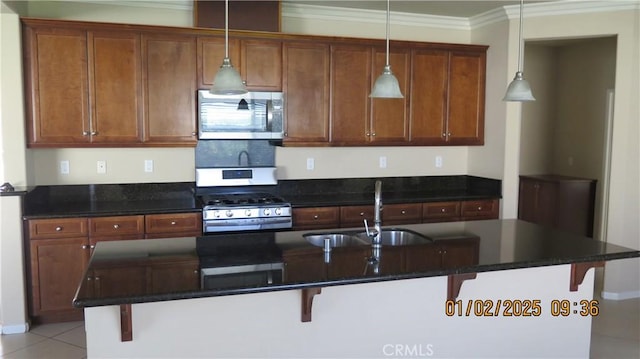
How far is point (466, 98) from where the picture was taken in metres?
5.13

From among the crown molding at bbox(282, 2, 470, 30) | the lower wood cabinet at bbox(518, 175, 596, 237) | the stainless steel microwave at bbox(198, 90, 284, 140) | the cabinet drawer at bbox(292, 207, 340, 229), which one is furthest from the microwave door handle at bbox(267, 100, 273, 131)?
the lower wood cabinet at bbox(518, 175, 596, 237)

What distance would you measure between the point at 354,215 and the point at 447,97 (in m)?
1.49

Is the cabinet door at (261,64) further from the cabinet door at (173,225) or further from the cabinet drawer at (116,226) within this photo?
the cabinet drawer at (116,226)

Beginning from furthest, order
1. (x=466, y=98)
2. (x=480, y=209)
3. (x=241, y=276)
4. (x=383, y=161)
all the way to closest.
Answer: (x=383, y=161) → (x=466, y=98) → (x=480, y=209) → (x=241, y=276)

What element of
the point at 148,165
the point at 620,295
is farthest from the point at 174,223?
the point at 620,295

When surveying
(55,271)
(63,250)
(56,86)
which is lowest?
(55,271)

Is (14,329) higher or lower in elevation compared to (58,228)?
lower

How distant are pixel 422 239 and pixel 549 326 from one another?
33.1 inches

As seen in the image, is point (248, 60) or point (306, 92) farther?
point (306, 92)

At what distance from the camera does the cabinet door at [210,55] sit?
14.2ft

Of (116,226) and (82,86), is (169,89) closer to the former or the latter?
(82,86)

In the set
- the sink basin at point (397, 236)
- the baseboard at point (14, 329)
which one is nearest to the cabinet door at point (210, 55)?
the sink basin at point (397, 236)

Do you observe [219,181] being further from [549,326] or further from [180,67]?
[549,326]

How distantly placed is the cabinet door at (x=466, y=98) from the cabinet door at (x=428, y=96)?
3.0 inches
